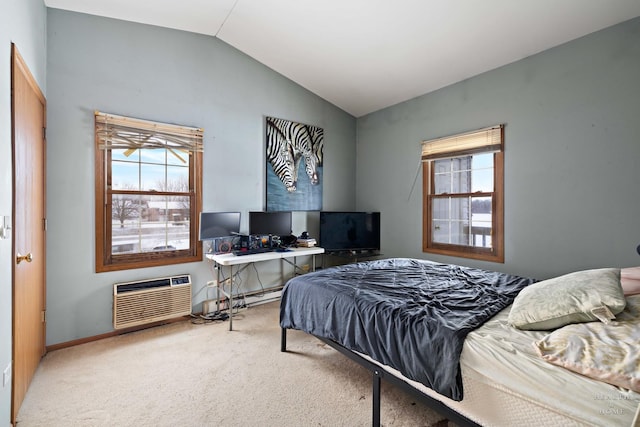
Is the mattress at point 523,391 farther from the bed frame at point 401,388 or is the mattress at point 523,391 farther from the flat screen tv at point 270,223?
the flat screen tv at point 270,223

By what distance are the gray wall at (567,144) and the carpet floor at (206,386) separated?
2.09 metres

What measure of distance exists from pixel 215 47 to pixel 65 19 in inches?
54.1

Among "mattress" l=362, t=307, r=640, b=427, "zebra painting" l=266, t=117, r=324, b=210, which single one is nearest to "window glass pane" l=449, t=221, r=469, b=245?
"zebra painting" l=266, t=117, r=324, b=210

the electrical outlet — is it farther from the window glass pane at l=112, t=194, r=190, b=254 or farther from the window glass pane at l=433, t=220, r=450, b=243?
the window glass pane at l=433, t=220, r=450, b=243

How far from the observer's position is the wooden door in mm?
1776

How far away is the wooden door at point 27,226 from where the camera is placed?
1.78 metres

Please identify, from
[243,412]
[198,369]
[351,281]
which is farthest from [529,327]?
[198,369]

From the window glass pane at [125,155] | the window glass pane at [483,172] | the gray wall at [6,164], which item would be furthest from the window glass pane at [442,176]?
the gray wall at [6,164]

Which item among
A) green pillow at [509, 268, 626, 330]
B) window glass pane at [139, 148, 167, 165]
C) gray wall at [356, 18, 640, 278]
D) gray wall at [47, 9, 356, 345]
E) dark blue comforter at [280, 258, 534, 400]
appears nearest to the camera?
green pillow at [509, 268, 626, 330]

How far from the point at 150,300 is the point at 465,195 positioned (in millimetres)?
3671

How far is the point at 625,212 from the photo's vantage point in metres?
2.46

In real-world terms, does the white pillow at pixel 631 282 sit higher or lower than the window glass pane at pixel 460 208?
lower

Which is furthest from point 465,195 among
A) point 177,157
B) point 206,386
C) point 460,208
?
point 177,157

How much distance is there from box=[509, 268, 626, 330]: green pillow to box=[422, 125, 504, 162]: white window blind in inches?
76.4
